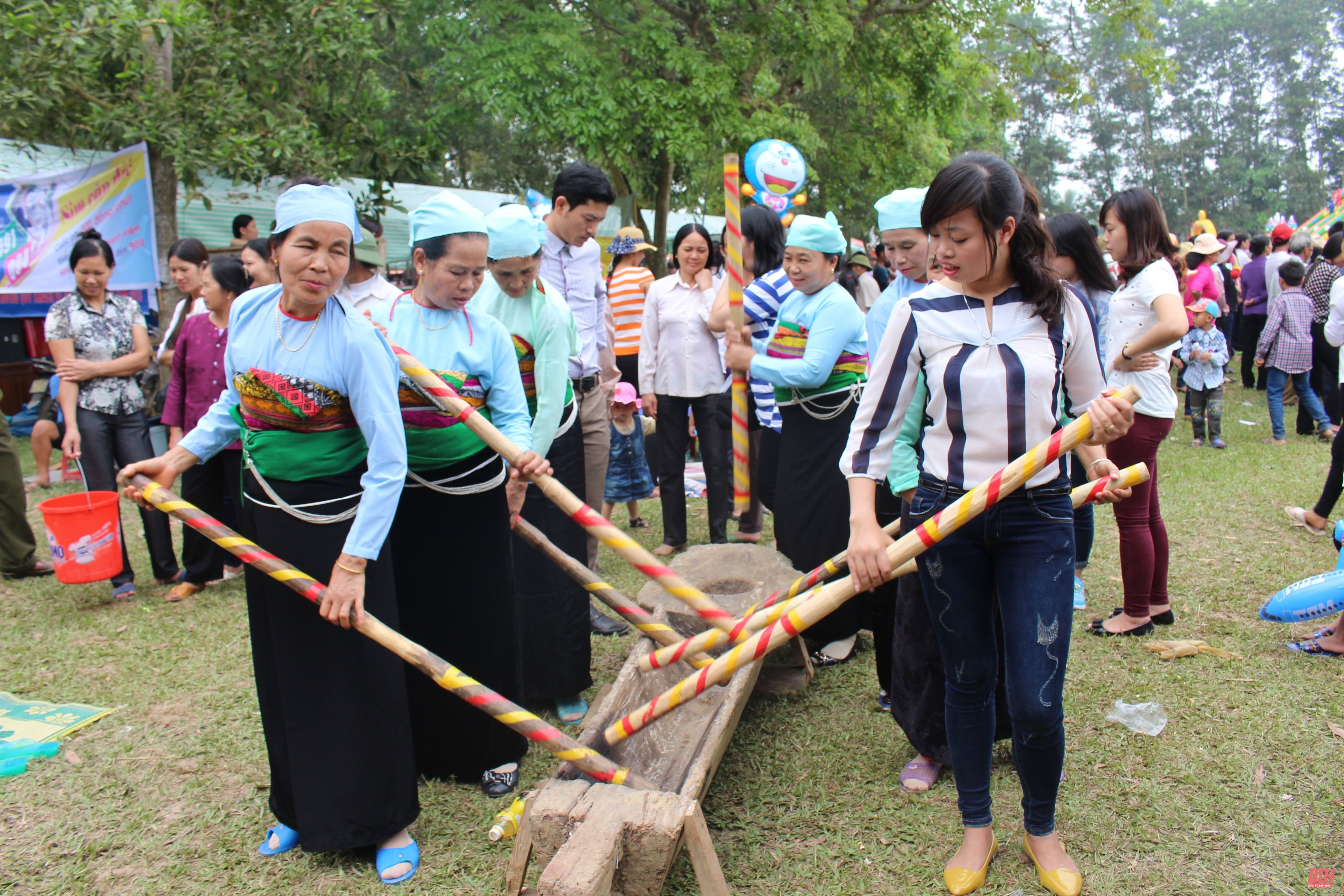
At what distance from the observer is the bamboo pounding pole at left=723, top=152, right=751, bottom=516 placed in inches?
172

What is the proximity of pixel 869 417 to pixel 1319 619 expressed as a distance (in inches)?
128

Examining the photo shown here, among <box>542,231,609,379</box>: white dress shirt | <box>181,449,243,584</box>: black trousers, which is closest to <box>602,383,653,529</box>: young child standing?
<box>542,231,609,379</box>: white dress shirt

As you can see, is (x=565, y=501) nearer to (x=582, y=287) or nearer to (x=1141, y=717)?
(x=582, y=287)

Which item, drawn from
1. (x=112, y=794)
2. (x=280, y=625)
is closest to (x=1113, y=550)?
(x=280, y=625)

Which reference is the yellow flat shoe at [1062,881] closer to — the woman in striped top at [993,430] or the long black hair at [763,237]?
the woman in striped top at [993,430]

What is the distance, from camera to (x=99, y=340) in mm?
5305

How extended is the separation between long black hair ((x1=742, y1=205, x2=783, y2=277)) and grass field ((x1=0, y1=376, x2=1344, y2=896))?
87.3 inches

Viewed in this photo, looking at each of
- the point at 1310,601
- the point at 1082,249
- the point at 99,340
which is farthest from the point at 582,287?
the point at 1310,601

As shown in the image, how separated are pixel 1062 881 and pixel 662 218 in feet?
45.2

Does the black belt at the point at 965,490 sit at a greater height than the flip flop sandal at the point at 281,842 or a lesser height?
greater

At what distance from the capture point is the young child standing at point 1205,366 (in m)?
8.41

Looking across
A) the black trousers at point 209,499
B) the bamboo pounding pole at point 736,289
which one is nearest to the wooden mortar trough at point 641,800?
the bamboo pounding pole at point 736,289

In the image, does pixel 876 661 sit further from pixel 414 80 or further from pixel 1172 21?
pixel 1172 21

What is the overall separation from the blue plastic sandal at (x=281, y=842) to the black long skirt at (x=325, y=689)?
7.2 inches
